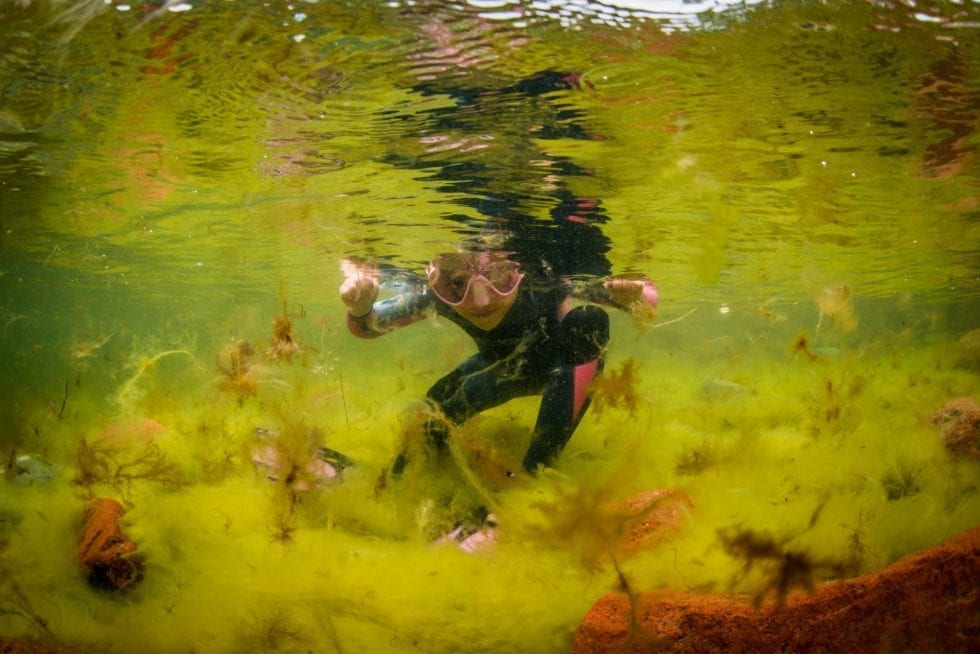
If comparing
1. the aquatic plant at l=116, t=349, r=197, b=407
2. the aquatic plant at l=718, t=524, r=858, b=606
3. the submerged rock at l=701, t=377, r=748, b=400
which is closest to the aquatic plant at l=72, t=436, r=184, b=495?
the aquatic plant at l=116, t=349, r=197, b=407

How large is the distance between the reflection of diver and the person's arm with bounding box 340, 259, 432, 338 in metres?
0.01

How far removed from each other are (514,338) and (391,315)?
1.85m

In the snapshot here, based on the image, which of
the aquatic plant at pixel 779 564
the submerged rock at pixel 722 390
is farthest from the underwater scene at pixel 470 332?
the submerged rock at pixel 722 390

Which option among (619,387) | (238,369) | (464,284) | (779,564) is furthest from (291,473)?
(779,564)

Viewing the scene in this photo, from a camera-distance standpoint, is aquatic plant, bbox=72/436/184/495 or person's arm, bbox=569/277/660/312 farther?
person's arm, bbox=569/277/660/312

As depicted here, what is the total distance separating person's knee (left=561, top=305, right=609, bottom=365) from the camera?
7.33 metres

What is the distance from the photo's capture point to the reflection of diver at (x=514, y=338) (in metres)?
7.04

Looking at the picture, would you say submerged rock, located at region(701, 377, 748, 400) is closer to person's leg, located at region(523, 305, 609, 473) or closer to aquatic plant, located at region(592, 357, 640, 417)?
aquatic plant, located at region(592, 357, 640, 417)

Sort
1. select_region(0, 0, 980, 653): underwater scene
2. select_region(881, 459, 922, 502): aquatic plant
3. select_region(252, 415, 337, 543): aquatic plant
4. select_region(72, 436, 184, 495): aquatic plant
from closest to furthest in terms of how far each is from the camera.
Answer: select_region(0, 0, 980, 653): underwater scene
select_region(252, 415, 337, 543): aquatic plant
select_region(881, 459, 922, 502): aquatic plant
select_region(72, 436, 184, 495): aquatic plant

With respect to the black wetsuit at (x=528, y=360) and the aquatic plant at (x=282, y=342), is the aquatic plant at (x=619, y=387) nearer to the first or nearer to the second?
the black wetsuit at (x=528, y=360)

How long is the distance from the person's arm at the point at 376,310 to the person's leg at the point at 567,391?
2.33 meters

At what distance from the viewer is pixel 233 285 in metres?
25.1

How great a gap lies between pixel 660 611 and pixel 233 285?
80.4ft

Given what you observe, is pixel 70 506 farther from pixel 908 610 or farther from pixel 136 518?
pixel 908 610
